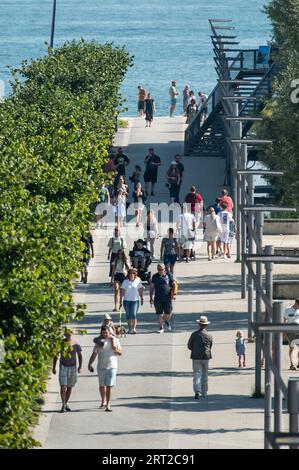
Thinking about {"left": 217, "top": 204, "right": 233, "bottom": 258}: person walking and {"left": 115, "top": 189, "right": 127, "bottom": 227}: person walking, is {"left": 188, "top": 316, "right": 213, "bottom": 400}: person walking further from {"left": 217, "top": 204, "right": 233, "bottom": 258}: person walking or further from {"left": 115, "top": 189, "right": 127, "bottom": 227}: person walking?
{"left": 115, "top": 189, "right": 127, "bottom": 227}: person walking

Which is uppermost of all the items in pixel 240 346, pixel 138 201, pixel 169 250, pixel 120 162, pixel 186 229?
pixel 120 162

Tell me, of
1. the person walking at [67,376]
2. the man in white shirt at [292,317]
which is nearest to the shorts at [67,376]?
the person walking at [67,376]

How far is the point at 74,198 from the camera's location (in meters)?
31.9

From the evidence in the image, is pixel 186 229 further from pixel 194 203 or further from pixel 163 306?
pixel 163 306

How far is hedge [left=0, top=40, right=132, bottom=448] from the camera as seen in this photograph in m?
18.7

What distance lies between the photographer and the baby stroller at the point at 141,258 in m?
34.3

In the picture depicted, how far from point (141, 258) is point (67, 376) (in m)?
9.86

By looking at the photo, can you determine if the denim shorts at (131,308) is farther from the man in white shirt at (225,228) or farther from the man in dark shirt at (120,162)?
the man in dark shirt at (120,162)

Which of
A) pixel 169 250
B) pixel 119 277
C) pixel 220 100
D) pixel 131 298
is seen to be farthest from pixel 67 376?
pixel 220 100

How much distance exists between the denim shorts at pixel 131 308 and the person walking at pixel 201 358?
4.60 m

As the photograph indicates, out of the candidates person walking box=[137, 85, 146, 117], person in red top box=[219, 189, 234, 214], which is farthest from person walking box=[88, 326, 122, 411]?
person walking box=[137, 85, 146, 117]

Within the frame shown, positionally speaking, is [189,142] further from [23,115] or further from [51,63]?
[23,115]

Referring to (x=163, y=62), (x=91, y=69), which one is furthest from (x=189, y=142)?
(x=163, y=62)

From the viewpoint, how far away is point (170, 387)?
86.6ft
